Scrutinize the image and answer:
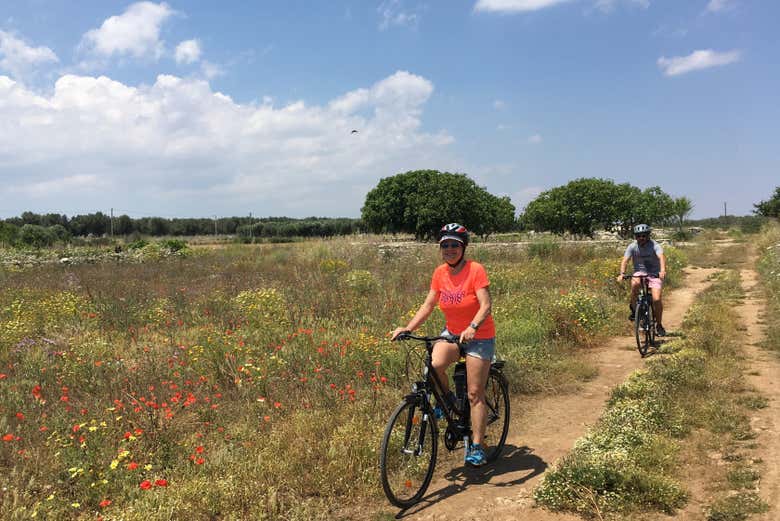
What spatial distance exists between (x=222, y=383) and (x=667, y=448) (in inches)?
200

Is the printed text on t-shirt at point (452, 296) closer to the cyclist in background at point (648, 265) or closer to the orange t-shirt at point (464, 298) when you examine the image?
the orange t-shirt at point (464, 298)

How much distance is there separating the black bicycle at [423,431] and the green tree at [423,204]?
39.0 m

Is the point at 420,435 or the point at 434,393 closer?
the point at 420,435

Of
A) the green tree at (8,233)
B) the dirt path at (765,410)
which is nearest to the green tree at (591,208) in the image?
the dirt path at (765,410)

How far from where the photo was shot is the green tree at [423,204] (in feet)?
145

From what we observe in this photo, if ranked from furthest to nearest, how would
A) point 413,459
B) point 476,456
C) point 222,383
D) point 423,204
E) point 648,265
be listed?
point 423,204
point 648,265
point 222,383
point 413,459
point 476,456

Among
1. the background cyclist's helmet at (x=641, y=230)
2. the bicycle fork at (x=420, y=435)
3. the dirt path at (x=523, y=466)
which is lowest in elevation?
the dirt path at (x=523, y=466)

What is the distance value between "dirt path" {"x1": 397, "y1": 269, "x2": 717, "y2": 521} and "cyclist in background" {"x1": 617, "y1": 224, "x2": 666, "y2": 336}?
51.1 inches

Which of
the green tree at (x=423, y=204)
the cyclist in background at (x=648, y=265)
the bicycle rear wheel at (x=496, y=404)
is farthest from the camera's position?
the green tree at (x=423, y=204)

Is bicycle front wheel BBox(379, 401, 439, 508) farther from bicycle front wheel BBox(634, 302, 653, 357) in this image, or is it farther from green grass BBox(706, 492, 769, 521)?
bicycle front wheel BBox(634, 302, 653, 357)

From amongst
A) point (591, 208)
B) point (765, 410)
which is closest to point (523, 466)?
point (765, 410)

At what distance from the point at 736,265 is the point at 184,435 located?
2357 centimetres

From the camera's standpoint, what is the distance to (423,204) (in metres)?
44.8

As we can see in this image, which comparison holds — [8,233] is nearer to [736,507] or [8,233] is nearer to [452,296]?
[452,296]
